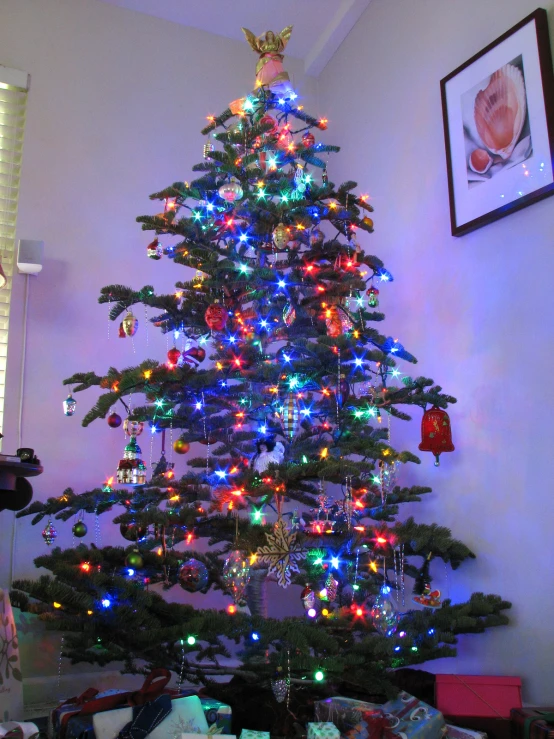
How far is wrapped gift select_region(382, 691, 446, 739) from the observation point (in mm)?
1700

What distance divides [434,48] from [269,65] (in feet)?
2.55

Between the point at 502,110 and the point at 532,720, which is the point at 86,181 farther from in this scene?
the point at 532,720

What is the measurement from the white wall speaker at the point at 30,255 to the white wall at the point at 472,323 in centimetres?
145

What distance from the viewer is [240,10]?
340 centimetres

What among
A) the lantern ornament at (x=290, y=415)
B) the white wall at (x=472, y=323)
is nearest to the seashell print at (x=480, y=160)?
the white wall at (x=472, y=323)

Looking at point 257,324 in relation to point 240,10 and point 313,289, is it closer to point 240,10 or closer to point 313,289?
point 313,289

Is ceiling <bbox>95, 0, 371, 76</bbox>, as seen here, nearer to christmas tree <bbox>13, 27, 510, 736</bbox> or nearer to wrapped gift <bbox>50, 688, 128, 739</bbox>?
christmas tree <bbox>13, 27, 510, 736</bbox>

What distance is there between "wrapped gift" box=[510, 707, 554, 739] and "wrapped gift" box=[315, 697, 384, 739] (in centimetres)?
33

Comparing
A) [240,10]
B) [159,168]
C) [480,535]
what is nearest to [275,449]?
[480,535]

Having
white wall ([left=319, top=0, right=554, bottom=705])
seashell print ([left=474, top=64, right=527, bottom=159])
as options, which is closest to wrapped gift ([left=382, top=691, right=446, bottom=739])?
white wall ([left=319, top=0, right=554, bottom=705])

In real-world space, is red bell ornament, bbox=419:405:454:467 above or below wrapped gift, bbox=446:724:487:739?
above

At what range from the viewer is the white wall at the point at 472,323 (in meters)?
2.10

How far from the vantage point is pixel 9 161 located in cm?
295

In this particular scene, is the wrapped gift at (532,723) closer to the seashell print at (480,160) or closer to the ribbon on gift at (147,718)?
the ribbon on gift at (147,718)
